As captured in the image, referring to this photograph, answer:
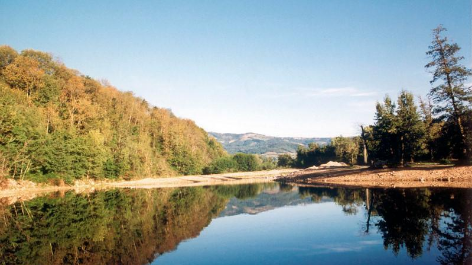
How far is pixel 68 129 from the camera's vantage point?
52.6 meters

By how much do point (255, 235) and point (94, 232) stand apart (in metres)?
8.65

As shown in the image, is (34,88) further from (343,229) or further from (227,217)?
(343,229)

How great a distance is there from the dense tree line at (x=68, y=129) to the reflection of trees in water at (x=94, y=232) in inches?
861

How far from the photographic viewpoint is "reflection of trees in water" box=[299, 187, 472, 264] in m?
9.83

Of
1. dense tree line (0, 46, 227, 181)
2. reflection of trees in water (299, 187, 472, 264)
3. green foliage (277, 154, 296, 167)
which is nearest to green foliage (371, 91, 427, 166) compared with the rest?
reflection of trees in water (299, 187, 472, 264)

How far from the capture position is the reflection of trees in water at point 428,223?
9.83m

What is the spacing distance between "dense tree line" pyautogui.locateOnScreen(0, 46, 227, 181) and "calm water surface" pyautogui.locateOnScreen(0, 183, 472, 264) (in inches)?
997

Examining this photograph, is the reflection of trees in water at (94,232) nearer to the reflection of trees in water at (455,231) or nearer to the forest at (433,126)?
the reflection of trees in water at (455,231)

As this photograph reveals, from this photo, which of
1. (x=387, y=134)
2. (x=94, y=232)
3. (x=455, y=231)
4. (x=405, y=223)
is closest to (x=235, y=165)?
(x=387, y=134)

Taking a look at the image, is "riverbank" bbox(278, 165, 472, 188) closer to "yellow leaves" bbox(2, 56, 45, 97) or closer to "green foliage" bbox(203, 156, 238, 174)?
"green foliage" bbox(203, 156, 238, 174)

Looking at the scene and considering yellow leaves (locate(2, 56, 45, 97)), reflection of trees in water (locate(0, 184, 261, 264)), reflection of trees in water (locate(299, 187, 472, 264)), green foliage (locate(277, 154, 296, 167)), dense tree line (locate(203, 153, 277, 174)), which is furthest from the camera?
green foliage (locate(277, 154, 296, 167))

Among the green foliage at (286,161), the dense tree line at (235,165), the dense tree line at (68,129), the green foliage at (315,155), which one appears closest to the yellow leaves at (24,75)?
the dense tree line at (68,129)

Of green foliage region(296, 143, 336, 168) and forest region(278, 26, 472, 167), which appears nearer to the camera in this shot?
forest region(278, 26, 472, 167)

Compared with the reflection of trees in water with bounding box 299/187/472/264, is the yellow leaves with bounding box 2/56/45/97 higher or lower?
higher
